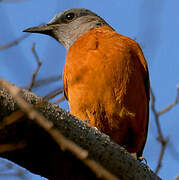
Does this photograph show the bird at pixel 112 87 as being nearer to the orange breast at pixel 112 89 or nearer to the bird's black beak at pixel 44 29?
the orange breast at pixel 112 89

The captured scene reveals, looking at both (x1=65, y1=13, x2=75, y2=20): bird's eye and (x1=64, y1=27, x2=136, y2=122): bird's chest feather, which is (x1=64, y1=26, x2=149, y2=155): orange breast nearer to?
(x1=64, y1=27, x2=136, y2=122): bird's chest feather

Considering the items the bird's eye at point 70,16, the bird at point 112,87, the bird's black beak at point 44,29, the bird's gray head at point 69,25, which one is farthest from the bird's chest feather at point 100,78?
the bird's eye at point 70,16

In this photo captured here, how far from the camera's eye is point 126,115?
5.51m

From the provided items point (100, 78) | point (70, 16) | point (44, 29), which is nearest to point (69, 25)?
point (70, 16)

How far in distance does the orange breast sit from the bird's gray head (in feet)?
4.31

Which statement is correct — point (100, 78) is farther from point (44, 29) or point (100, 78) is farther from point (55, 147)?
point (44, 29)

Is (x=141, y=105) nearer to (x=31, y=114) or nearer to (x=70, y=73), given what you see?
(x=70, y=73)

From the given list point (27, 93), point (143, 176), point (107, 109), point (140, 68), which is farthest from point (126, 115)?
point (27, 93)

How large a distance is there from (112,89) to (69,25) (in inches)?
99.6

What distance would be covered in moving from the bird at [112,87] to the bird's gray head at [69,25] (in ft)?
3.46

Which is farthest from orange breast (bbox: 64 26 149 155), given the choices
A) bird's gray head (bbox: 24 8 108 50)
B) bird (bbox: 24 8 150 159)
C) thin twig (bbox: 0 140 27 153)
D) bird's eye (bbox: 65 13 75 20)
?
thin twig (bbox: 0 140 27 153)

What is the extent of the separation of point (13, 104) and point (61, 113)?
54cm

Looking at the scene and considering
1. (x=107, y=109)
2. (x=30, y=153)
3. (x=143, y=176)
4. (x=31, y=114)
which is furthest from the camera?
(x=107, y=109)

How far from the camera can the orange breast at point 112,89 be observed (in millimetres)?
5496
